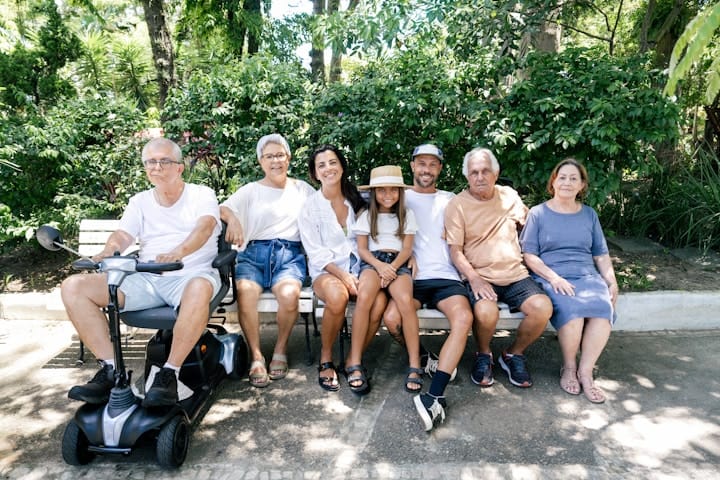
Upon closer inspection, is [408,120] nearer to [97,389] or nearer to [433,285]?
[433,285]

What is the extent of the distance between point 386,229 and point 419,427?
1.41 m

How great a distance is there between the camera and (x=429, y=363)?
3898 mm

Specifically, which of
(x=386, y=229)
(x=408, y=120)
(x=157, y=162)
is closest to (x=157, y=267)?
(x=157, y=162)

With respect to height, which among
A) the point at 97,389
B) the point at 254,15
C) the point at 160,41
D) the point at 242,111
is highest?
the point at 254,15

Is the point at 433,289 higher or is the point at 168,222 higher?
the point at 168,222

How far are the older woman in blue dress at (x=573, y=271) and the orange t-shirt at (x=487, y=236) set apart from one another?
0.11 m

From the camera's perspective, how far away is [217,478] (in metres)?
2.80

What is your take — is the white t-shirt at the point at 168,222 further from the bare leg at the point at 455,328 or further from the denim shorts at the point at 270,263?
the bare leg at the point at 455,328

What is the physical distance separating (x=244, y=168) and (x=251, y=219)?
1034 millimetres

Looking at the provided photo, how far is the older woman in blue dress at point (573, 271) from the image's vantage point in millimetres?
3637

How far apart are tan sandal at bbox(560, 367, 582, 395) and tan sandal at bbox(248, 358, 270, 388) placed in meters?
2.00

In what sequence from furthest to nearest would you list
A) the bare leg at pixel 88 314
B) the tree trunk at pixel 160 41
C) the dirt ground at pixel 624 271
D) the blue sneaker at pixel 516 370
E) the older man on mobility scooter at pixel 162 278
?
the tree trunk at pixel 160 41, the dirt ground at pixel 624 271, the blue sneaker at pixel 516 370, the bare leg at pixel 88 314, the older man on mobility scooter at pixel 162 278

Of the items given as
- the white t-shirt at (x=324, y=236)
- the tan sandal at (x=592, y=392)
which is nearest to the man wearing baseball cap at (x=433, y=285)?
the white t-shirt at (x=324, y=236)

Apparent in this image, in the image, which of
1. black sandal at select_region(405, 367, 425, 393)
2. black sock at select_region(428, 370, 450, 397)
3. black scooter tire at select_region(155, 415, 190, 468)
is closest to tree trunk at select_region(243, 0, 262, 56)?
black sandal at select_region(405, 367, 425, 393)
